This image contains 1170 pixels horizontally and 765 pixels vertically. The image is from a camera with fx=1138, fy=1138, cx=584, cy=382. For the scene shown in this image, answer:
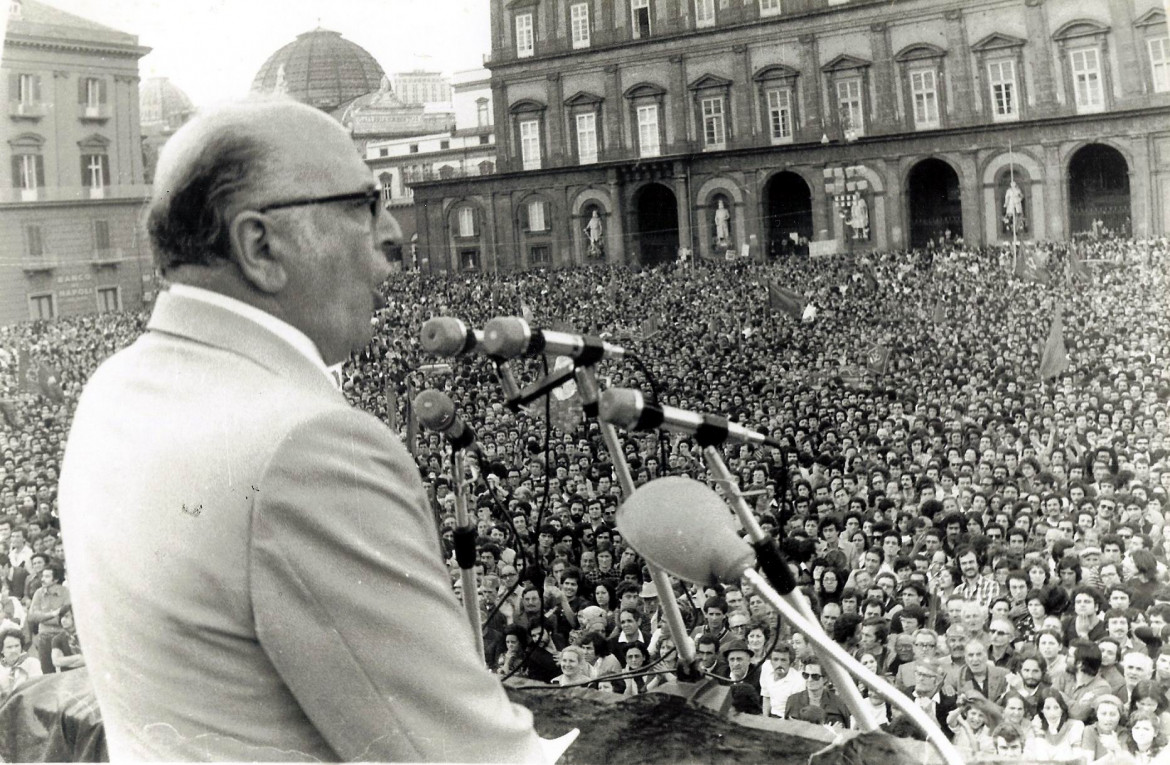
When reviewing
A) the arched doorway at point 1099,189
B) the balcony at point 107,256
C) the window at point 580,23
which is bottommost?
the balcony at point 107,256

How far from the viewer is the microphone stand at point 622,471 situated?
1.99 meters

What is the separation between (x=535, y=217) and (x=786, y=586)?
8.14 meters

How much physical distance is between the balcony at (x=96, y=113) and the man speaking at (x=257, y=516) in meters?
4.57

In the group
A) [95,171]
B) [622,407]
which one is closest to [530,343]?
[622,407]

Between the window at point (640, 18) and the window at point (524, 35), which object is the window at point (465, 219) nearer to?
the window at point (524, 35)

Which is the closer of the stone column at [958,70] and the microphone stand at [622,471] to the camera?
the microphone stand at [622,471]

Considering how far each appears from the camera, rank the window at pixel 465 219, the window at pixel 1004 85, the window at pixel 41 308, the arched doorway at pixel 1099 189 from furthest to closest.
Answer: the window at pixel 465 219
the window at pixel 1004 85
the arched doorway at pixel 1099 189
the window at pixel 41 308

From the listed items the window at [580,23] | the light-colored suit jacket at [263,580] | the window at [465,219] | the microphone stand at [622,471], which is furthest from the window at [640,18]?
the light-colored suit jacket at [263,580]

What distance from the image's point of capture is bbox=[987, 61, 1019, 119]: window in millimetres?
8706

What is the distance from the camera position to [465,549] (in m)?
2.10

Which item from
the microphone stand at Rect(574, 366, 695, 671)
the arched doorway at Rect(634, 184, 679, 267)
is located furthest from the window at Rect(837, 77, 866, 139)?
the microphone stand at Rect(574, 366, 695, 671)

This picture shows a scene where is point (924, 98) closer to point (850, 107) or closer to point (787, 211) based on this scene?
point (850, 107)

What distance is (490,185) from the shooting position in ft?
33.4

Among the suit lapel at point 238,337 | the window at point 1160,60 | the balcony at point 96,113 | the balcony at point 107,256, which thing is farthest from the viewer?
the window at point 1160,60
